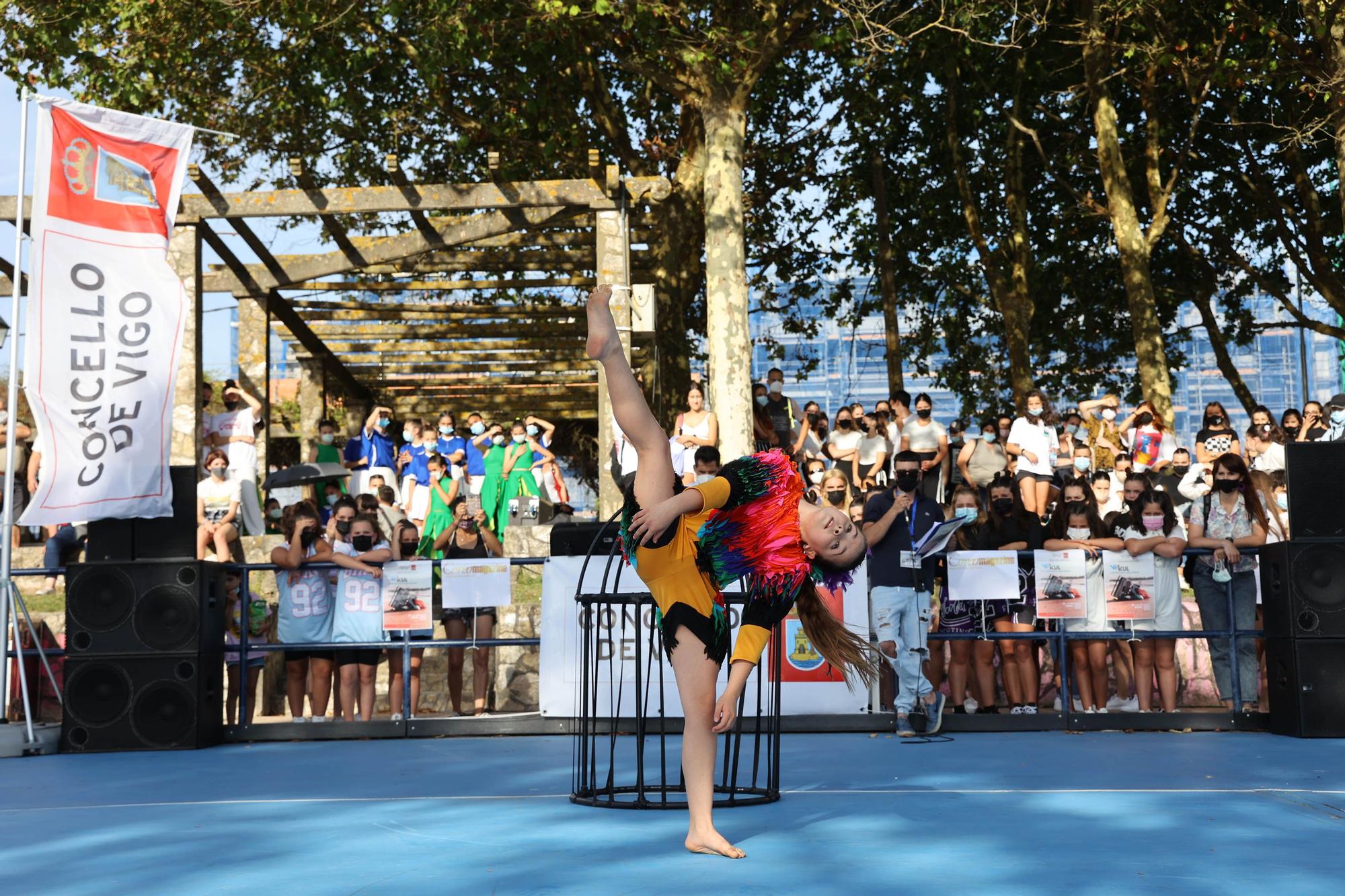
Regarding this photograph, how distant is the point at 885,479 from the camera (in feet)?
46.2

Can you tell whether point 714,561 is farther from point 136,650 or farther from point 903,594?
point 136,650

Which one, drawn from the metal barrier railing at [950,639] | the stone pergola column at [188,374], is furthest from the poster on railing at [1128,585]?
the stone pergola column at [188,374]

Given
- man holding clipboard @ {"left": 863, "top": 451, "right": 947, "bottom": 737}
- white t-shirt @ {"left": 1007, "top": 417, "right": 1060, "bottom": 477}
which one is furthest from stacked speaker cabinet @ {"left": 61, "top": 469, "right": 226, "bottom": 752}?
white t-shirt @ {"left": 1007, "top": 417, "right": 1060, "bottom": 477}

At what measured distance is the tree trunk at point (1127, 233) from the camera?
19.1 meters

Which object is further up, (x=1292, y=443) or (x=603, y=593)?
(x=1292, y=443)

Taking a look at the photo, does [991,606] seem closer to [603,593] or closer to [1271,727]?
[1271,727]

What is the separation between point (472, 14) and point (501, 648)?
718cm

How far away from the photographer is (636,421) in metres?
4.86

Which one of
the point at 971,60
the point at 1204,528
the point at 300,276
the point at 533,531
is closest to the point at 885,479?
the point at 533,531

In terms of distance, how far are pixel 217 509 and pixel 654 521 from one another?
9124 mm

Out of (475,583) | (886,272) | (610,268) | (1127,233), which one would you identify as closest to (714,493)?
(475,583)

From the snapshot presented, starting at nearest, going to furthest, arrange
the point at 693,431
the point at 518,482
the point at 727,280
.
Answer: the point at 693,431, the point at 727,280, the point at 518,482

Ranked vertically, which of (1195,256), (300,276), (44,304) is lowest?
(44,304)

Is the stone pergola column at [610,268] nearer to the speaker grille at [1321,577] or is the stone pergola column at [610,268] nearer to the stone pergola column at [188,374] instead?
the stone pergola column at [188,374]
